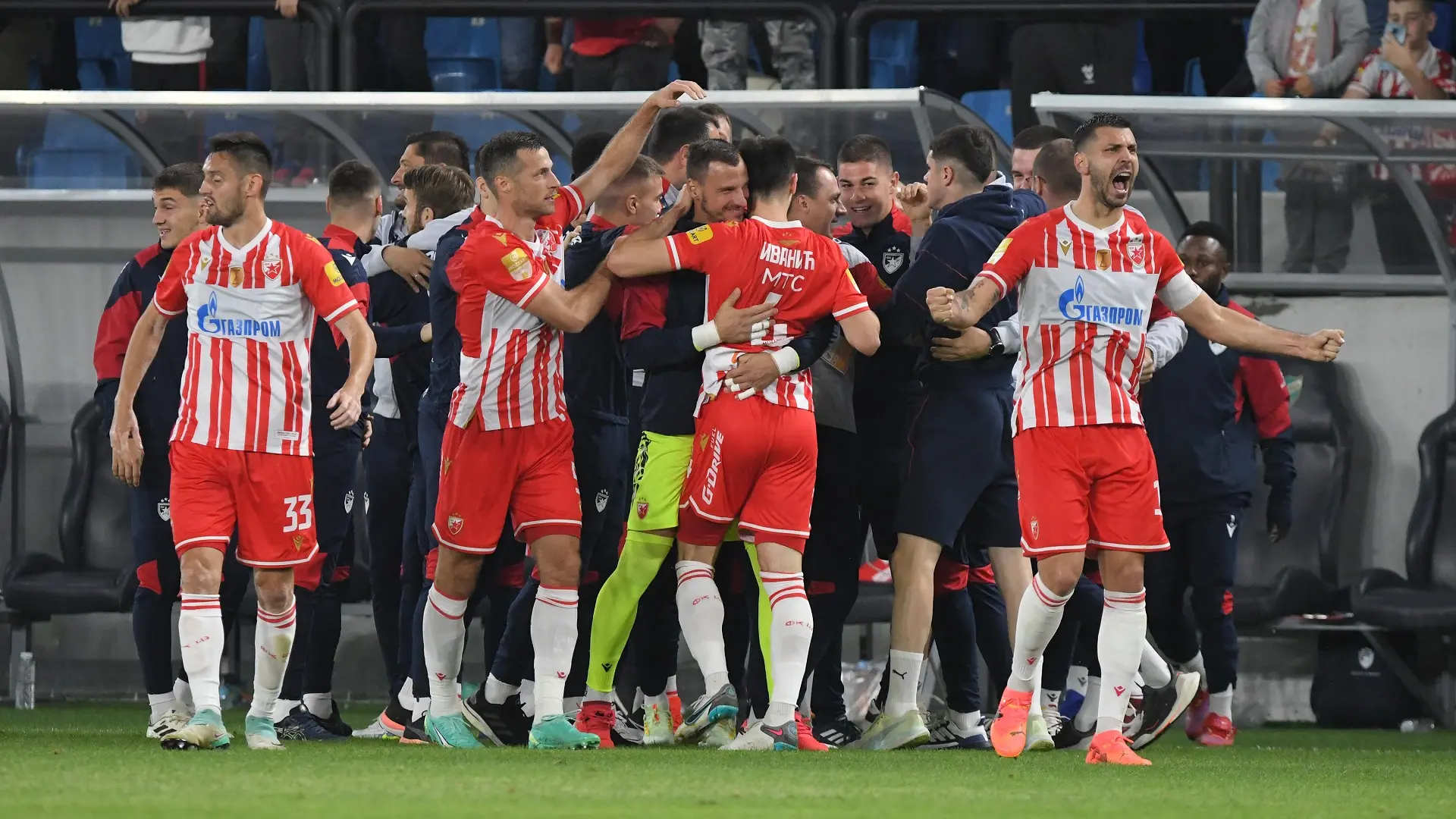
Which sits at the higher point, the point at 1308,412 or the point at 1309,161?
the point at 1309,161

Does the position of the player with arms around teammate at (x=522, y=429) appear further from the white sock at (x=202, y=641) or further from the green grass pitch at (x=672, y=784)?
the white sock at (x=202, y=641)

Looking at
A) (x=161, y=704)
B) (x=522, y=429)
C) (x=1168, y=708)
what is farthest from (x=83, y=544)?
(x=1168, y=708)

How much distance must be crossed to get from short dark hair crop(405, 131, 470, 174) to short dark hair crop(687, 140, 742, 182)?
61.8 inches

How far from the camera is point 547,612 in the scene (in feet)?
21.6

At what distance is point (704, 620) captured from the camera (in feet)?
21.9

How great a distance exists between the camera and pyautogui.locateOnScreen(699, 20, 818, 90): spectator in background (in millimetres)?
10953

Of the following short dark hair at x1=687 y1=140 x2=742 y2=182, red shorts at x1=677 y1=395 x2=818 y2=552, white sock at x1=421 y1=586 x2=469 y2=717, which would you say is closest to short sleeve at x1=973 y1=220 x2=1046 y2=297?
red shorts at x1=677 y1=395 x2=818 y2=552

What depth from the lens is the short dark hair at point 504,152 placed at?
657 centimetres

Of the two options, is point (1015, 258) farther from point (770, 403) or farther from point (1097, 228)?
point (770, 403)

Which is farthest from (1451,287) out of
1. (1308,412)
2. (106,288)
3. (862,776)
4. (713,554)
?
(106,288)

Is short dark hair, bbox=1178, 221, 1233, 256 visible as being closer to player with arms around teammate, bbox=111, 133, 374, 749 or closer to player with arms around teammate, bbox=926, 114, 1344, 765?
player with arms around teammate, bbox=926, 114, 1344, 765

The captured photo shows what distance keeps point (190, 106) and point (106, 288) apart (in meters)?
1.46

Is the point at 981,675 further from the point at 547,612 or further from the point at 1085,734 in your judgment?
the point at 547,612

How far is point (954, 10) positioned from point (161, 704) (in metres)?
4.84
